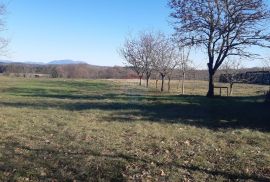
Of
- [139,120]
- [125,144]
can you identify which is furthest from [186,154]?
[139,120]

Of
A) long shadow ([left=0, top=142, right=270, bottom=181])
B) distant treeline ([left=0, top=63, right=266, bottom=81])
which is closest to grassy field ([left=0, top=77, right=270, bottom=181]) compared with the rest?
long shadow ([left=0, top=142, right=270, bottom=181])

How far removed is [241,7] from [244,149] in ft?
64.1

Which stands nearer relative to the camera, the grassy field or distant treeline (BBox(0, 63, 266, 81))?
the grassy field

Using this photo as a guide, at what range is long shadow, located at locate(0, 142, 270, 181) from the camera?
7.22 meters

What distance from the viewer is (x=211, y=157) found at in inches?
350

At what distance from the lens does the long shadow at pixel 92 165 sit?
7.22 meters

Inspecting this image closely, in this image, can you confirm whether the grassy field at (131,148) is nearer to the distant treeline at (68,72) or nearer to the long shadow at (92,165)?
the long shadow at (92,165)

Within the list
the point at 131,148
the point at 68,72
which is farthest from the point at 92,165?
the point at 68,72

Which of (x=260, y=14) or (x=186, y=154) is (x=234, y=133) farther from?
(x=260, y=14)

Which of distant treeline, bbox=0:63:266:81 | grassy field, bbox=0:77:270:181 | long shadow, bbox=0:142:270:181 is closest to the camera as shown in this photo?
long shadow, bbox=0:142:270:181

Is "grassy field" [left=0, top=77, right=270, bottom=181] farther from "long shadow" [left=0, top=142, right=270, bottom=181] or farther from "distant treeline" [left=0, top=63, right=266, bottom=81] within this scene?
"distant treeline" [left=0, top=63, right=266, bottom=81]

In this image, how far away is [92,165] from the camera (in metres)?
7.77

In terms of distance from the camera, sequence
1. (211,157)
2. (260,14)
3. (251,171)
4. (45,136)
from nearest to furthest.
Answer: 1. (251,171)
2. (211,157)
3. (45,136)
4. (260,14)

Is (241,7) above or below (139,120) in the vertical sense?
above
